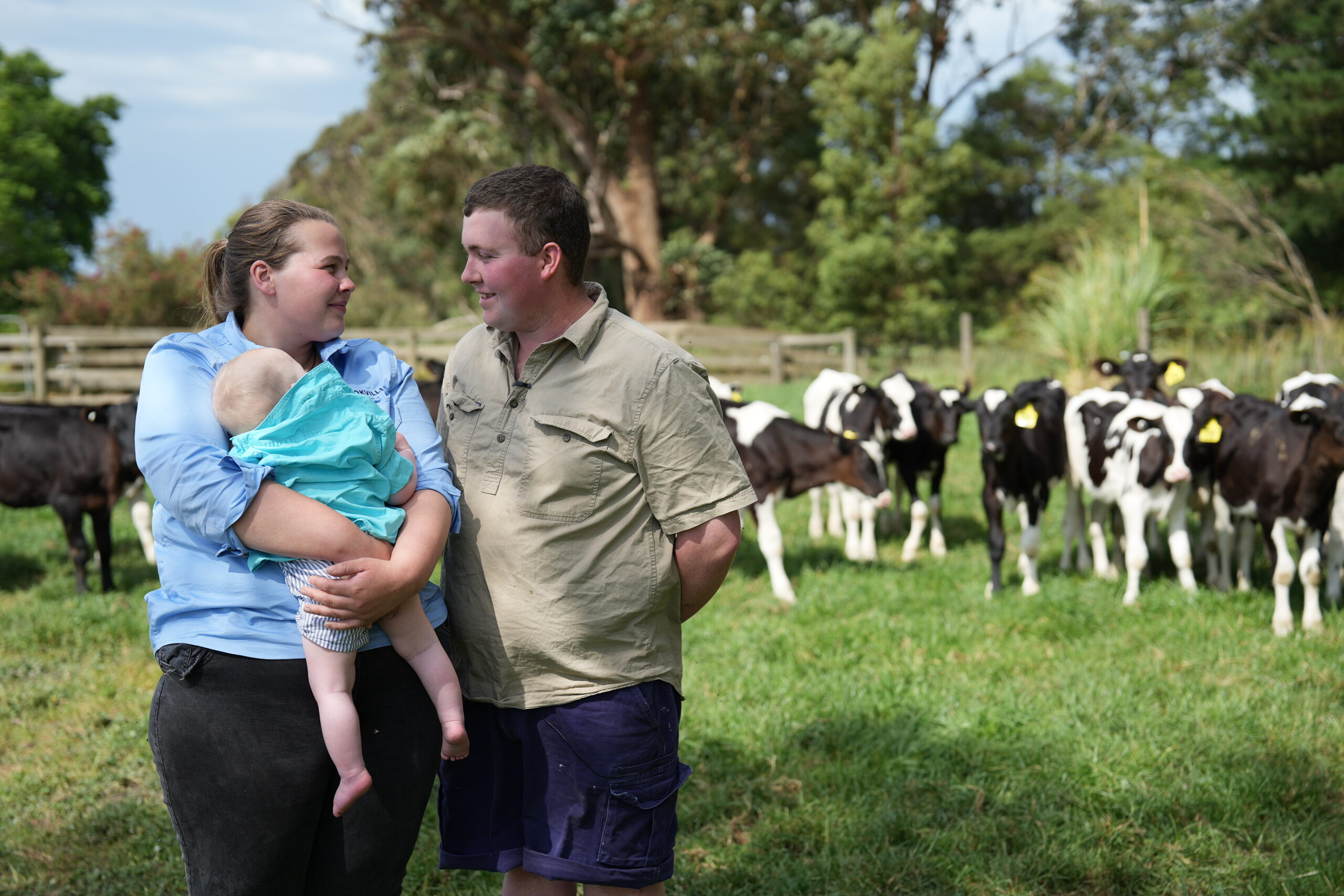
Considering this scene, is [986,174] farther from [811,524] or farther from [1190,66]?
[811,524]

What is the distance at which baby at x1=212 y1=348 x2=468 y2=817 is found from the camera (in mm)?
2105

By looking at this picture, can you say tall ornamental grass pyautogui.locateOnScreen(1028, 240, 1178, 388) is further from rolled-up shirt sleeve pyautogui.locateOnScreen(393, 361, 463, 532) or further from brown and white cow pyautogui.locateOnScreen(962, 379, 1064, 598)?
rolled-up shirt sleeve pyautogui.locateOnScreen(393, 361, 463, 532)

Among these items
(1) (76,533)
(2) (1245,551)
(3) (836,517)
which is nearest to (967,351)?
(3) (836,517)

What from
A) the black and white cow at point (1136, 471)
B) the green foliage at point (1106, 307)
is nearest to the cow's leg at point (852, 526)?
the black and white cow at point (1136, 471)

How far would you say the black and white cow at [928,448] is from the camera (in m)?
9.05

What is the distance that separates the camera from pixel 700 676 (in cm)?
580

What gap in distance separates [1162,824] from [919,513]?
496cm

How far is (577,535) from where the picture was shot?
2441 mm

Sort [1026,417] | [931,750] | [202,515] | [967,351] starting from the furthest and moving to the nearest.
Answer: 1. [967,351]
2. [1026,417]
3. [931,750]
4. [202,515]

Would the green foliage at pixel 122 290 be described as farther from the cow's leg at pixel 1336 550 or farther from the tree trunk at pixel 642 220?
the cow's leg at pixel 1336 550

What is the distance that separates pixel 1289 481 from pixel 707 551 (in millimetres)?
5347

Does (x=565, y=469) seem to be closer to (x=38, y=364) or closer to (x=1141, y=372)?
(x=1141, y=372)

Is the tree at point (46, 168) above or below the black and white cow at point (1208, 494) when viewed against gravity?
above

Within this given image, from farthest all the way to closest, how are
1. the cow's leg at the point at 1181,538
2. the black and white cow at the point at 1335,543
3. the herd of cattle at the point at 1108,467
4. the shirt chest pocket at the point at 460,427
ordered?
the cow's leg at the point at 1181,538 → the black and white cow at the point at 1335,543 → the herd of cattle at the point at 1108,467 → the shirt chest pocket at the point at 460,427
